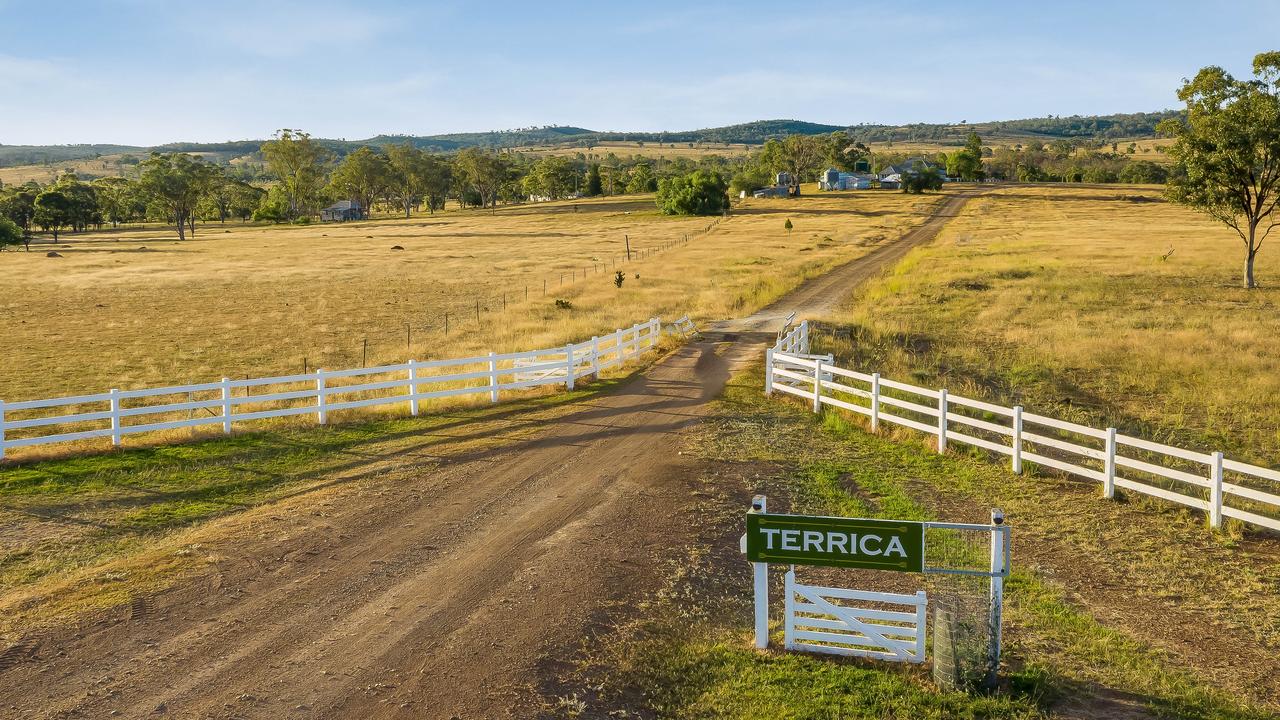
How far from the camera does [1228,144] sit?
120 ft

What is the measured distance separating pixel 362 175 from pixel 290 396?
5150 inches

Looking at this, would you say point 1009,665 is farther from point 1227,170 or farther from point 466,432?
point 1227,170

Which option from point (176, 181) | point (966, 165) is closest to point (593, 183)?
point (966, 165)

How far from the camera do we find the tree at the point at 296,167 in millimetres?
133375

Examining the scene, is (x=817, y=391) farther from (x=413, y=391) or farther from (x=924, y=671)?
(x=924, y=671)

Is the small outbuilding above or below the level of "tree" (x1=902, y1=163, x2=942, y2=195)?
below

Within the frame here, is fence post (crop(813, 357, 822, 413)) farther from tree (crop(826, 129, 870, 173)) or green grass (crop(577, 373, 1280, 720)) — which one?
tree (crop(826, 129, 870, 173))

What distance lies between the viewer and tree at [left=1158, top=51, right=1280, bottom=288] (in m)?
35.7

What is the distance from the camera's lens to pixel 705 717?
7.77m

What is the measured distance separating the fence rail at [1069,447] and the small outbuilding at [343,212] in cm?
13193

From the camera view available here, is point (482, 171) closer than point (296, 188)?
No

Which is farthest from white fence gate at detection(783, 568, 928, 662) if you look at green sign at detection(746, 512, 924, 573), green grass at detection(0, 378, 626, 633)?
green grass at detection(0, 378, 626, 633)

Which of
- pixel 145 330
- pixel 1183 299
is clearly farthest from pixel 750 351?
pixel 145 330

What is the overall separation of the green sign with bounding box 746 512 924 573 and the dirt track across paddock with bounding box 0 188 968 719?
6.82ft
